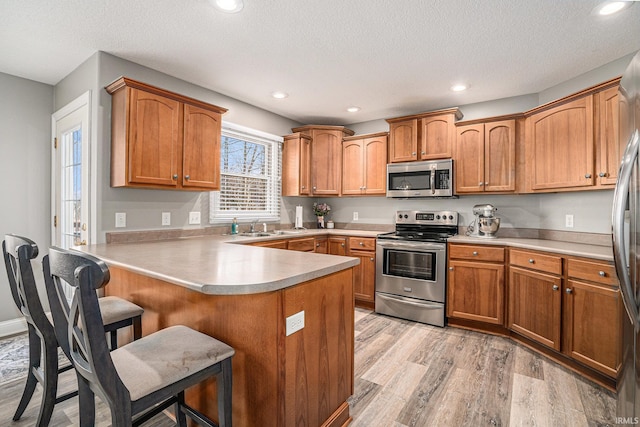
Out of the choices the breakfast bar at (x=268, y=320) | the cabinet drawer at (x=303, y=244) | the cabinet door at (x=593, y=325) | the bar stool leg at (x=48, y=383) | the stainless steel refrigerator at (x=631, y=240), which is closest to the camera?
the stainless steel refrigerator at (x=631, y=240)

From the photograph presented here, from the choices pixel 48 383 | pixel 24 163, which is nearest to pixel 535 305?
pixel 48 383

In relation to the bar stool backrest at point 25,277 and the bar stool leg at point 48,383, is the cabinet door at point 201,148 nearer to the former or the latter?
the bar stool backrest at point 25,277

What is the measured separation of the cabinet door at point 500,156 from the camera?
128 inches


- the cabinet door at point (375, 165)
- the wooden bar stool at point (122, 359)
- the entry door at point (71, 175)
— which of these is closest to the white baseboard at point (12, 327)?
the entry door at point (71, 175)

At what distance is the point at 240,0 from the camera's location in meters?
1.92

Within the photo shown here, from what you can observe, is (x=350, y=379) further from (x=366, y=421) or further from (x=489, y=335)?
(x=489, y=335)

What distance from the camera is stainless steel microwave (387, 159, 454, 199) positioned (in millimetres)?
3586

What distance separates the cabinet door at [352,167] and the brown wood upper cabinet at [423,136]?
470 mm

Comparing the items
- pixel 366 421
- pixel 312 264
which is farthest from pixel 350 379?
pixel 312 264

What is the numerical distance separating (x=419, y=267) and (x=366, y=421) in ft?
6.38

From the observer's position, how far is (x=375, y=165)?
13.7 feet

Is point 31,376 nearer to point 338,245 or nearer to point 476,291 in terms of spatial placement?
point 338,245

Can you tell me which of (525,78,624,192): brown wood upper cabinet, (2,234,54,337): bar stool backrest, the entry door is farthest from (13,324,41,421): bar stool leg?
(525,78,624,192): brown wood upper cabinet

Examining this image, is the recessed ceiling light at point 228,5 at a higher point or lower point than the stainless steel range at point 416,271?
higher
